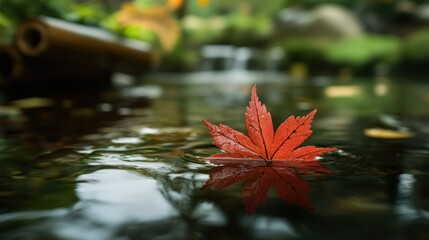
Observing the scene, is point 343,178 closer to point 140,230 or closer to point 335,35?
point 140,230

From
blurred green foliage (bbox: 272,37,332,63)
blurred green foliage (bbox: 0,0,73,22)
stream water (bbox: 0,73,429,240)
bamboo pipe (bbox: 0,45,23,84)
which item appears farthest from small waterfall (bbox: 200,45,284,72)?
stream water (bbox: 0,73,429,240)

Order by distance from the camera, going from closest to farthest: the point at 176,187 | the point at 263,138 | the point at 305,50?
the point at 176,187
the point at 263,138
the point at 305,50

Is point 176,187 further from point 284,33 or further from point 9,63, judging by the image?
point 284,33

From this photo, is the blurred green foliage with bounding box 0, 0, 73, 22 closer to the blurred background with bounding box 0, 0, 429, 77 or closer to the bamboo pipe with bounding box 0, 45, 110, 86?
the bamboo pipe with bounding box 0, 45, 110, 86

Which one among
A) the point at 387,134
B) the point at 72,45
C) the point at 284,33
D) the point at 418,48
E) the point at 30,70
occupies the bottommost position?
the point at 387,134

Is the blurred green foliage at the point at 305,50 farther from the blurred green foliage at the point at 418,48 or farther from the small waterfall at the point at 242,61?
the blurred green foliage at the point at 418,48

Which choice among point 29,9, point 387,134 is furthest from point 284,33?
point 387,134
